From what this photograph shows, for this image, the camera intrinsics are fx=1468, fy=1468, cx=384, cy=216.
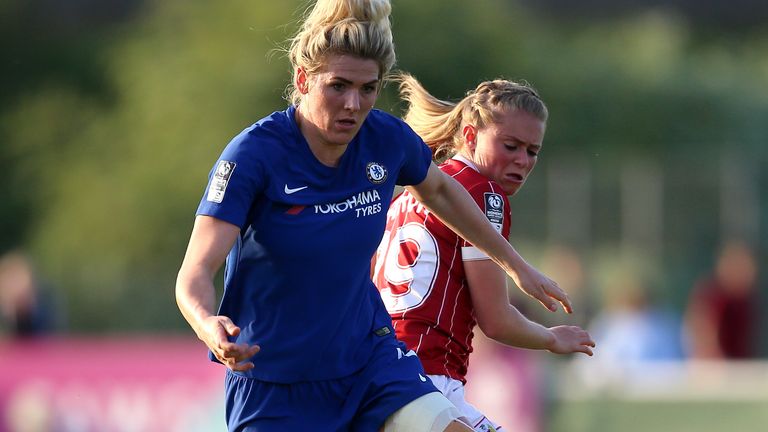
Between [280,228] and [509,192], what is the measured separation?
54.3 inches

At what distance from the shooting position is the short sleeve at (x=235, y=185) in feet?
15.9

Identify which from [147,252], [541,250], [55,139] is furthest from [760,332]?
[55,139]

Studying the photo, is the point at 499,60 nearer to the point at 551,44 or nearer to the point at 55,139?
the point at 551,44

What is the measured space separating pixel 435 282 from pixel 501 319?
0.96ft

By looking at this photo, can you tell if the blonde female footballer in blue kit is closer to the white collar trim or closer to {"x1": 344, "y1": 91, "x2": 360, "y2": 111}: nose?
{"x1": 344, "y1": 91, "x2": 360, "y2": 111}: nose

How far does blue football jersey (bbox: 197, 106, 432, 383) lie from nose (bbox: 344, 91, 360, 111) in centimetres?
22

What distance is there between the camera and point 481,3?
29.9 meters

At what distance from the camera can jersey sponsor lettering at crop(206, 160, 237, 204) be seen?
4844mm

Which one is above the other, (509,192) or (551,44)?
(551,44)

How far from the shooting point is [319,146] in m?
5.14

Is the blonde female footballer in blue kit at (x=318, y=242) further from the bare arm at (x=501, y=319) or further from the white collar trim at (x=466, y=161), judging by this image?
the white collar trim at (x=466, y=161)

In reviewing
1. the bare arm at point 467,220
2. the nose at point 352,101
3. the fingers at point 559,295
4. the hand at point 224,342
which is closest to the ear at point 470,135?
the bare arm at point 467,220

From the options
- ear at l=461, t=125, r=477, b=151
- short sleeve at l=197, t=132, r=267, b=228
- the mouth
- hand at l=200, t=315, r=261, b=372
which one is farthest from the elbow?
hand at l=200, t=315, r=261, b=372

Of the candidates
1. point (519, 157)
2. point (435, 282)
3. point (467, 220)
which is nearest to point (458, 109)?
point (519, 157)
